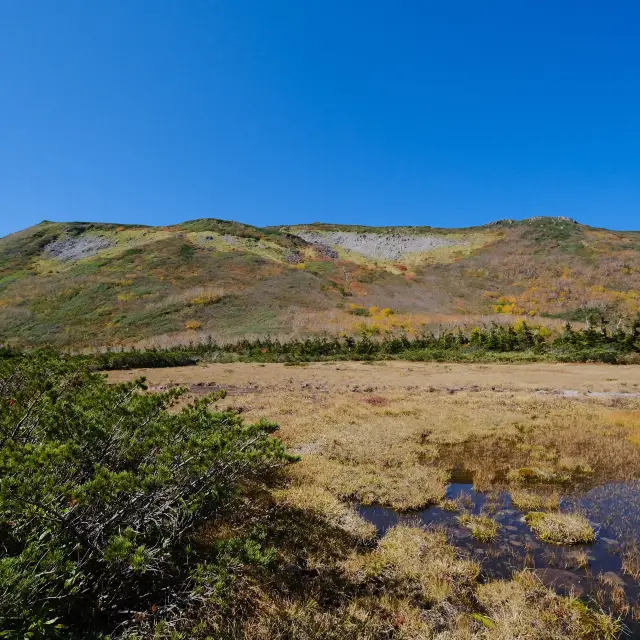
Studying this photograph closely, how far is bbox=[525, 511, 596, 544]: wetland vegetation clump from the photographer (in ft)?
20.1

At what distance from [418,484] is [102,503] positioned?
Result: 6.27m

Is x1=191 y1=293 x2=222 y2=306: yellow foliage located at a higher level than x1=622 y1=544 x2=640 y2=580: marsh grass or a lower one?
higher

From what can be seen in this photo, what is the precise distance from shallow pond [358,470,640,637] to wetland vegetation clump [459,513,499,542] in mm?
88

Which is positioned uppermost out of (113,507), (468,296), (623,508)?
(468,296)

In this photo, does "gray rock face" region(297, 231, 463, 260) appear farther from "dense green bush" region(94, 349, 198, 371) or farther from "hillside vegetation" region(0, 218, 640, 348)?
"dense green bush" region(94, 349, 198, 371)

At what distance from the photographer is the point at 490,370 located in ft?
90.4

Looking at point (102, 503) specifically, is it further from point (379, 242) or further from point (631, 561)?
point (379, 242)

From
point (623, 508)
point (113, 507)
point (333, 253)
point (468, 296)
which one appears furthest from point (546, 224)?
point (113, 507)

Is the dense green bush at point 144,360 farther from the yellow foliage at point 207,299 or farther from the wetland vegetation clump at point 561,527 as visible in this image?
the wetland vegetation clump at point 561,527

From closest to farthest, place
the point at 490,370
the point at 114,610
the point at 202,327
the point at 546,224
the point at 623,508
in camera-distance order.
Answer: the point at 114,610, the point at 623,508, the point at 490,370, the point at 202,327, the point at 546,224

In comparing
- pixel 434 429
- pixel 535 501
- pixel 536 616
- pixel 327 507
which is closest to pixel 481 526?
pixel 535 501

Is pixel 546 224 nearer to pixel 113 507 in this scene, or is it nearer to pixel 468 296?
pixel 468 296

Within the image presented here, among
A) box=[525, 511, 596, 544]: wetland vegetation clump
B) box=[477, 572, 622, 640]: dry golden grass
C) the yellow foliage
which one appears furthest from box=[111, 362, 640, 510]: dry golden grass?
the yellow foliage

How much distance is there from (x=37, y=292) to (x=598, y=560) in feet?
228
